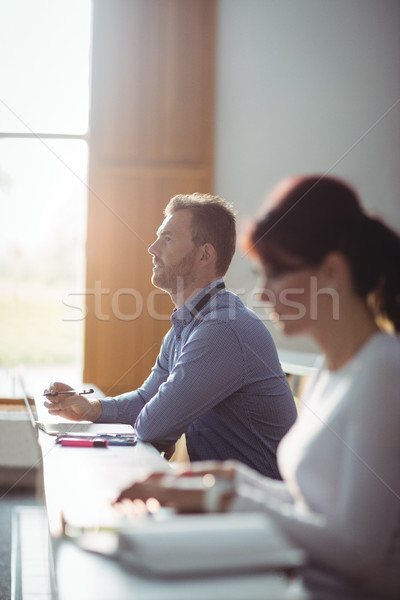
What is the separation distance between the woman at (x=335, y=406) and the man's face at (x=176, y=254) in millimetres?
1060

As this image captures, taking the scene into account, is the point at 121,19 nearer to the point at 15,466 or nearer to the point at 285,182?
the point at 15,466

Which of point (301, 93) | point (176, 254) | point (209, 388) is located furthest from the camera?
point (301, 93)

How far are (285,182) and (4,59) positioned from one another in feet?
12.2

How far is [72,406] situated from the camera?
1.87 metres

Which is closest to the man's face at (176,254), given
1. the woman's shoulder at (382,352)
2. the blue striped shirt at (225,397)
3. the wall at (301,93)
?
the blue striped shirt at (225,397)

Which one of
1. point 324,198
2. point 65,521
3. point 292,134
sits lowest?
point 65,521

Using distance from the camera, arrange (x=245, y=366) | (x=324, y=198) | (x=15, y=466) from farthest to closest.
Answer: (x=15, y=466) → (x=245, y=366) → (x=324, y=198)

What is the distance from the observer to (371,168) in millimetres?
3908

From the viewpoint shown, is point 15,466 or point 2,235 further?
point 2,235

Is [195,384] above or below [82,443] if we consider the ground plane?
above

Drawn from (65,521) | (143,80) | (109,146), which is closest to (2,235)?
(109,146)

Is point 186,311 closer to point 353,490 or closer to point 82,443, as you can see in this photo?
point 82,443

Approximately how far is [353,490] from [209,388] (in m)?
0.91

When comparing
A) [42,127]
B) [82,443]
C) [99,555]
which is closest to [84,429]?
[82,443]
